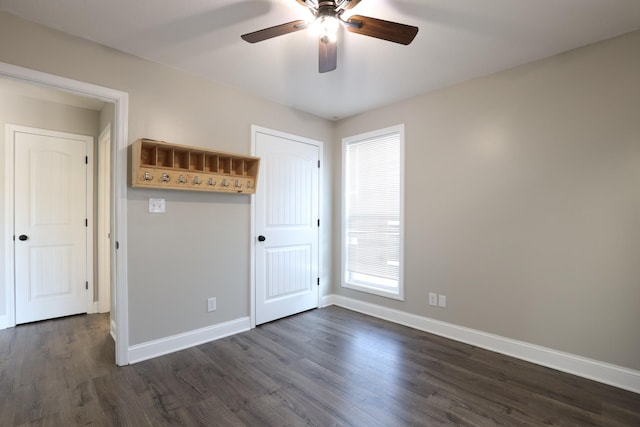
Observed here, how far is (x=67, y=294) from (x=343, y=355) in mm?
3287

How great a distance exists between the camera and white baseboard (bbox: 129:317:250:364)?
101 inches

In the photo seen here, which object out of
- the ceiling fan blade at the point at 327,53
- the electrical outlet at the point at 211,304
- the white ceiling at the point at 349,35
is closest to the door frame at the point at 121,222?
the white ceiling at the point at 349,35

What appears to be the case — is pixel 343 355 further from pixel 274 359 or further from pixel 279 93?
pixel 279 93

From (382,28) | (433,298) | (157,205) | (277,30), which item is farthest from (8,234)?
(433,298)

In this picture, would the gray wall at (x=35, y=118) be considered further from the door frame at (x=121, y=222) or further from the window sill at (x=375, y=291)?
the window sill at (x=375, y=291)

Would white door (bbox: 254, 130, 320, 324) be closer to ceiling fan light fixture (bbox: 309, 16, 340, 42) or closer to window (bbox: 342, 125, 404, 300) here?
window (bbox: 342, 125, 404, 300)

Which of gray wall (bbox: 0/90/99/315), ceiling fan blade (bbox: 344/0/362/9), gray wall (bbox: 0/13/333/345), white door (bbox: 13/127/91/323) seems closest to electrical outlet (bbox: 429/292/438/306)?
gray wall (bbox: 0/13/333/345)

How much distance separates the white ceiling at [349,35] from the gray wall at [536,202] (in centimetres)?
26

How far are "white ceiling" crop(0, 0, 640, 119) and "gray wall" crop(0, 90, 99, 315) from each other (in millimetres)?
1787

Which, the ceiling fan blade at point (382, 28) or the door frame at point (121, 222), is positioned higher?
the ceiling fan blade at point (382, 28)

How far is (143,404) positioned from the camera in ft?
6.54

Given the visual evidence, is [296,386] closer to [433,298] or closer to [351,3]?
[433,298]

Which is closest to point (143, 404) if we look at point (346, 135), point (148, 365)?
point (148, 365)

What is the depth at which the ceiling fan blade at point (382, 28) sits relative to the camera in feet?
5.51
